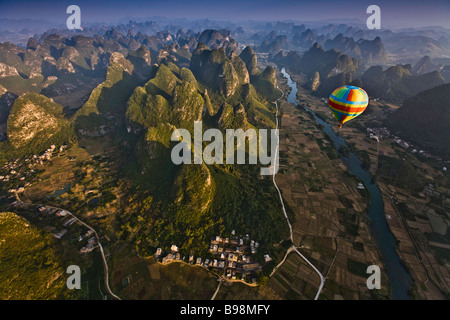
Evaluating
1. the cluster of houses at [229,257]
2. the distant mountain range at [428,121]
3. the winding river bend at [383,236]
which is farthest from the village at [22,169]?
the distant mountain range at [428,121]

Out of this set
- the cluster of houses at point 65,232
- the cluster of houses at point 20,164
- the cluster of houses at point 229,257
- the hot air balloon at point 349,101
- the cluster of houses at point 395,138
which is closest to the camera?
the cluster of houses at point 229,257

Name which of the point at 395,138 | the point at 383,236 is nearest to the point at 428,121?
the point at 395,138

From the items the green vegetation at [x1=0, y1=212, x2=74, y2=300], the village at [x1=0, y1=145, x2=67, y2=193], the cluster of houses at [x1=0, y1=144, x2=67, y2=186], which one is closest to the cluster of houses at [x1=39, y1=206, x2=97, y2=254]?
the green vegetation at [x1=0, y1=212, x2=74, y2=300]

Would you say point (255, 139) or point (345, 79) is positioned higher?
point (345, 79)

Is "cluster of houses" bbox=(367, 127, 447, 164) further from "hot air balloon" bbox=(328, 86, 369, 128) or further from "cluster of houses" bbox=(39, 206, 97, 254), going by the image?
"cluster of houses" bbox=(39, 206, 97, 254)

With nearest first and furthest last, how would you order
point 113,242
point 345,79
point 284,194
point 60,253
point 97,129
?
point 60,253
point 113,242
point 284,194
point 97,129
point 345,79

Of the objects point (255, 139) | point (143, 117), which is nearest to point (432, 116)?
point (255, 139)

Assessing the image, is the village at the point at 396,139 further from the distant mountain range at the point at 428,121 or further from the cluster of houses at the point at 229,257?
the cluster of houses at the point at 229,257

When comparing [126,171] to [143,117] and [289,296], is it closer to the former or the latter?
[143,117]
